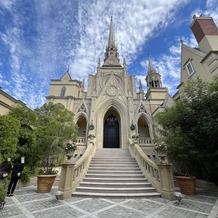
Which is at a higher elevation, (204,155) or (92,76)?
(92,76)

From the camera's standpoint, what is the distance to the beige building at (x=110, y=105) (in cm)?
1564

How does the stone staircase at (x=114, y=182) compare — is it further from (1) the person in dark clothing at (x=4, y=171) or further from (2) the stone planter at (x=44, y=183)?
(1) the person in dark clothing at (x=4, y=171)

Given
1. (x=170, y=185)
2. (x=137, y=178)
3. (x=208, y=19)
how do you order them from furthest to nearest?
(x=208, y=19) → (x=137, y=178) → (x=170, y=185)

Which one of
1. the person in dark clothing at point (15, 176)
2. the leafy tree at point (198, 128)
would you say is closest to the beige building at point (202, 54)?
the leafy tree at point (198, 128)

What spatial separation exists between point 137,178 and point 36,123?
7.09 metres

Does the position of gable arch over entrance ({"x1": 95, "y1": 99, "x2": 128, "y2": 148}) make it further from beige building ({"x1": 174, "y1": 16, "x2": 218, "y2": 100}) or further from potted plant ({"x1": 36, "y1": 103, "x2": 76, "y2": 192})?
beige building ({"x1": 174, "y1": 16, "x2": 218, "y2": 100})

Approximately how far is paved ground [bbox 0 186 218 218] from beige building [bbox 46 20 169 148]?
9.74 m

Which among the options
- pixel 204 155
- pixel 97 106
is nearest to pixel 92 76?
pixel 97 106

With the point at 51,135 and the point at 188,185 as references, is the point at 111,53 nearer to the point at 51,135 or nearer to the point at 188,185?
the point at 51,135

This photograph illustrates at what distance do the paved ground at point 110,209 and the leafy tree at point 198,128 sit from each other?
2456mm

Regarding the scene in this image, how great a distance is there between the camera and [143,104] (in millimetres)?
17109

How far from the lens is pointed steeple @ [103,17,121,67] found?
23.5 metres

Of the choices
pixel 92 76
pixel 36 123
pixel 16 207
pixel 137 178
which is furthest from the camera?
pixel 92 76

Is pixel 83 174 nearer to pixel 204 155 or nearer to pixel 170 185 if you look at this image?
pixel 170 185
